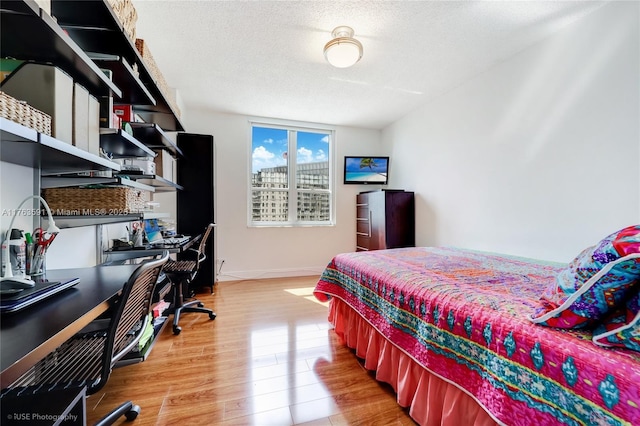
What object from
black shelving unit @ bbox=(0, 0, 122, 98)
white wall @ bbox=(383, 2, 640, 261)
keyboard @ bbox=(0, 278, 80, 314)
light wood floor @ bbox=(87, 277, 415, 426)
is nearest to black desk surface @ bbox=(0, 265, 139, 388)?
keyboard @ bbox=(0, 278, 80, 314)

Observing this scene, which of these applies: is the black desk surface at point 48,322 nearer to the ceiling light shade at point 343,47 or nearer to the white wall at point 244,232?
the ceiling light shade at point 343,47

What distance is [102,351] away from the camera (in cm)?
118

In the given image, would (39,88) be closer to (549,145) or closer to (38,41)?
(38,41)

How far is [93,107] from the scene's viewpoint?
1.26 meters

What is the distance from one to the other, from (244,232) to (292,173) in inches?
50.2

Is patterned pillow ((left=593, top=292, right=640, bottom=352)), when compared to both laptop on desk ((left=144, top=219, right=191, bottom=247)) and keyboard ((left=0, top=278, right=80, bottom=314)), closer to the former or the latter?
keyboard ((left=0, top=278, right=80, bottom=314))

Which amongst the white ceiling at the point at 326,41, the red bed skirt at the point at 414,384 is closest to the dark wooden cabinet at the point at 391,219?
the white ceiling at the point at 326,41

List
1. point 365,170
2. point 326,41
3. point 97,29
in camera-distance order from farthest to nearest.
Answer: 1. point 365,170
2. point 326,41
3. point 97,29

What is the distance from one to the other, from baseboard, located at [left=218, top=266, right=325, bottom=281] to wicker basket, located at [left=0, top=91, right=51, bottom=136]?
3368 millimetres

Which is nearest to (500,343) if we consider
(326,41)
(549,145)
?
(549,145)

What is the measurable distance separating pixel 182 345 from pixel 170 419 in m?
0.82

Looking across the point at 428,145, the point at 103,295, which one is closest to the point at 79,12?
the point at 103,295

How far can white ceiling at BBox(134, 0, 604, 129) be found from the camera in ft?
6.45

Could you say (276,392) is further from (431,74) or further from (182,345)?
(431,74)
